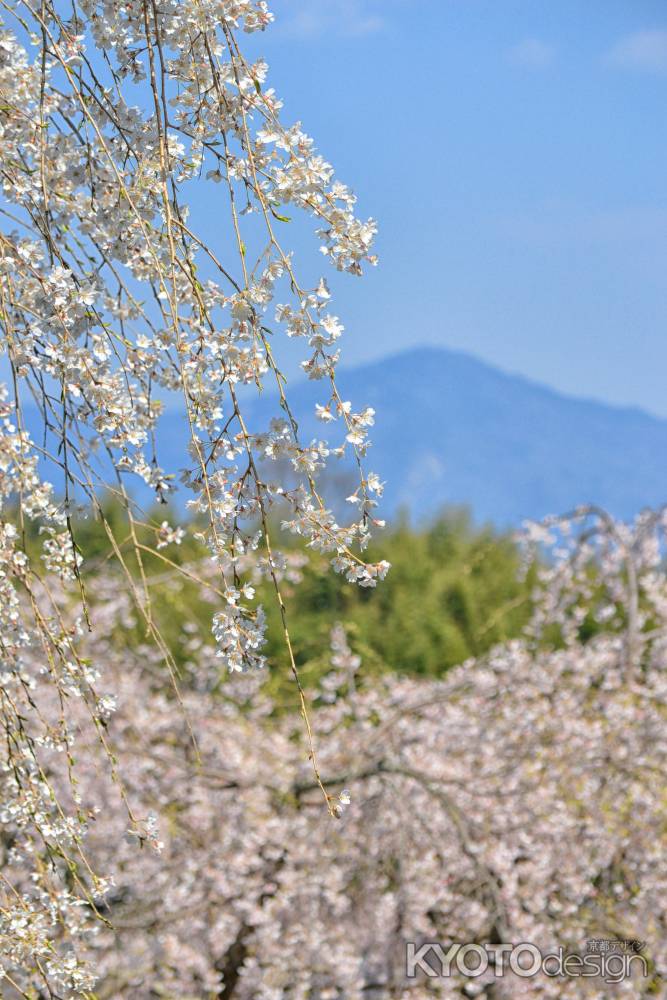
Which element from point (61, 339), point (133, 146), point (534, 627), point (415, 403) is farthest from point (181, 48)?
point (415, 403)

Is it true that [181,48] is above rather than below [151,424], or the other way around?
above

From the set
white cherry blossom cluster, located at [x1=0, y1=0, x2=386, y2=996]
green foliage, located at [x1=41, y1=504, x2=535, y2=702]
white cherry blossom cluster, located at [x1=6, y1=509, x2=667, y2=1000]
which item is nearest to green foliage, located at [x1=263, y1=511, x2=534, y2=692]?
green foliage, located at [x1=41, y1=504, x2=535, y2=702]

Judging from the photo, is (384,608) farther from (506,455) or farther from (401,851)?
(506,455)

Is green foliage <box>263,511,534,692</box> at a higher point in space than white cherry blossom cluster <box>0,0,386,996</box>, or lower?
higher

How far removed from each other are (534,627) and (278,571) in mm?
4907

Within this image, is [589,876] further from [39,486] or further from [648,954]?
[39,486]

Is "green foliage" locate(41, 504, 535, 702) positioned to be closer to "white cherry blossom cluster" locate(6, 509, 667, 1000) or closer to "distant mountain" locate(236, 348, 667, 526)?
"white cherry blossom cluster" locate(6, 509, 667, 1000)

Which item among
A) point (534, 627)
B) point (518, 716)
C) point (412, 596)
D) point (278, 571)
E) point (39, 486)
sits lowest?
point (278, 571)


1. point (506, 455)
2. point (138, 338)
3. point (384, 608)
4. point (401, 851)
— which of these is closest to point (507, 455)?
point (506, 455)

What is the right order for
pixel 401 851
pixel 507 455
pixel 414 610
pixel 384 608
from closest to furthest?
pixel 401 851 → pixel 414 610 → pixel 384 608 → pixel 507 455

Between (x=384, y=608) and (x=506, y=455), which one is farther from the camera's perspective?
(x=506, y=455)

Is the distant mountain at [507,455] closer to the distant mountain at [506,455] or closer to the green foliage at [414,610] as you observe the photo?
the distant mountain at [506,455]

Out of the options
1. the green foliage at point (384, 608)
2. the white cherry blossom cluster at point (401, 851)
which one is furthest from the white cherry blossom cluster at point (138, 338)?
the green foliage at point (384, 608)

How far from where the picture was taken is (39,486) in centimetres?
163
